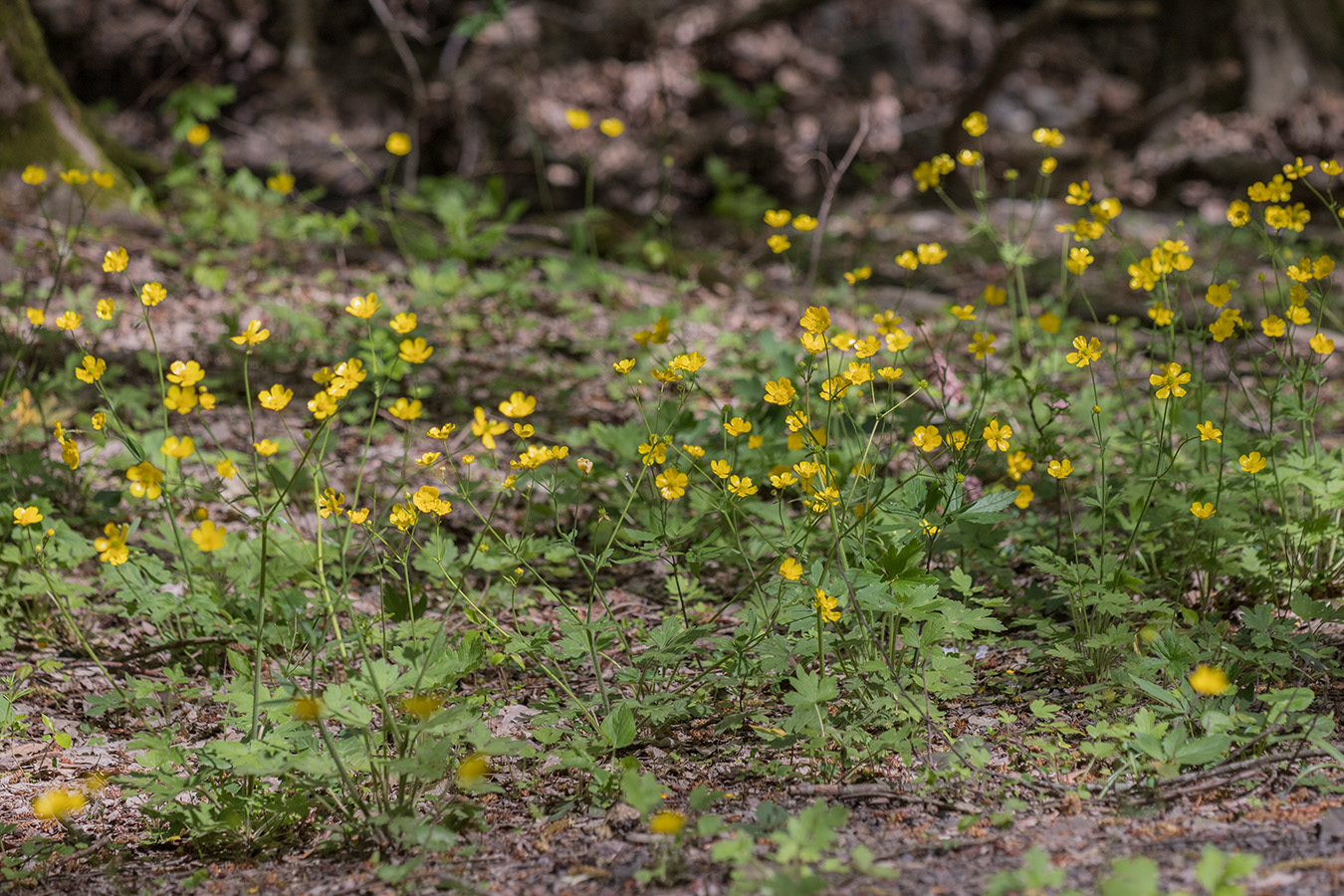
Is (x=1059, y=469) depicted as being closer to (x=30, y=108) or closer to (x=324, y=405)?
(x=324, y=405)

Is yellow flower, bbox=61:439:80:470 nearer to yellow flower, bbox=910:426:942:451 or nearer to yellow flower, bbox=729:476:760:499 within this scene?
yellow flower, bbox=729:476:760:499

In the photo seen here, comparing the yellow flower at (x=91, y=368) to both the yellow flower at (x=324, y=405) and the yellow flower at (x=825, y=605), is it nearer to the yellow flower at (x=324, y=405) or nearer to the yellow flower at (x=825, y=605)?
the yellow flower at (x=324, y=405)

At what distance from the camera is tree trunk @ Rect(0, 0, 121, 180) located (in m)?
4.80

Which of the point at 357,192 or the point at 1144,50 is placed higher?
the point at 1144,50

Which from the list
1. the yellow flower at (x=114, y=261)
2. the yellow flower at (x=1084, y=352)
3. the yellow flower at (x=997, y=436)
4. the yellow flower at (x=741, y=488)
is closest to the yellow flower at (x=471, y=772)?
the yellow flower at (x=741, y=488)

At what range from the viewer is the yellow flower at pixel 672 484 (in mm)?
2066

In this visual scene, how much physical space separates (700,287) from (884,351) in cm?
189

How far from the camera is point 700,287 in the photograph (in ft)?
18.3

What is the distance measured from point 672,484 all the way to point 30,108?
4.76 metres

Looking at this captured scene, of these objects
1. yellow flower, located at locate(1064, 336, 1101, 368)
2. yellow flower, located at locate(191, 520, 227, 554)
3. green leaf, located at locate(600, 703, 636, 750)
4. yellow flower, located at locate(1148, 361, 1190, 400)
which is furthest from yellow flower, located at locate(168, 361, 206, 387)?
yellow flower, located at locate(1148, 361, 1190, 400)

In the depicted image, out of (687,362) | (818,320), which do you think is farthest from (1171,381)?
(687,362)

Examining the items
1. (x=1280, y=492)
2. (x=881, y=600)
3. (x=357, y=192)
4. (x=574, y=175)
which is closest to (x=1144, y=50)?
(x=574, y=175)

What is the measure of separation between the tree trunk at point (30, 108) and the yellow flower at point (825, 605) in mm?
4810

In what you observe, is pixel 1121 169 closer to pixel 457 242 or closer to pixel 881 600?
pixel 457 242
